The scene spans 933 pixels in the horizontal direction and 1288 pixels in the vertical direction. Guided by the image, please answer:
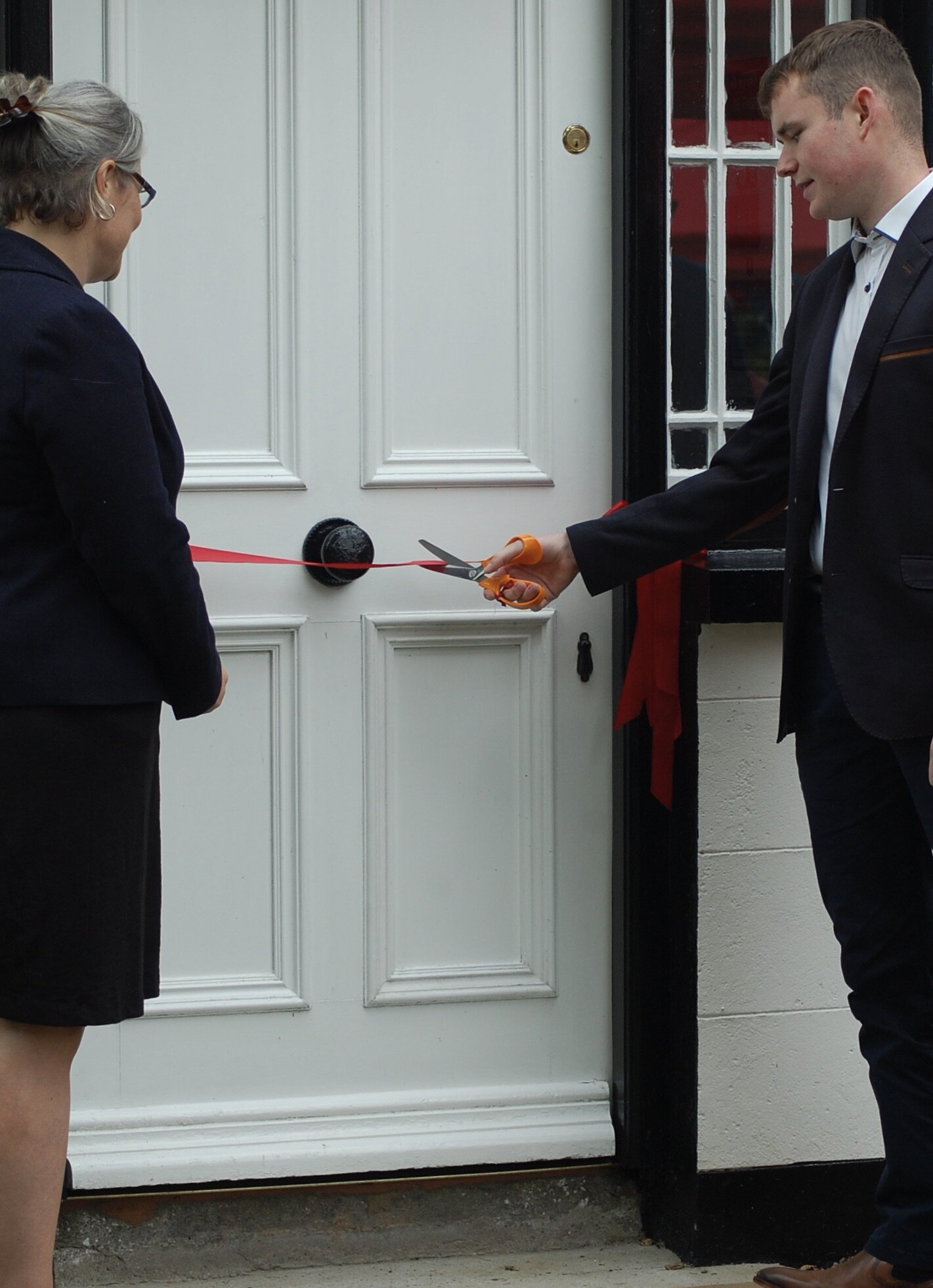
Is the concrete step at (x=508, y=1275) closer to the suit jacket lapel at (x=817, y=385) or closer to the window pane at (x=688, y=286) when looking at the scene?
the suit jacket lapel at (x=817, y=385)

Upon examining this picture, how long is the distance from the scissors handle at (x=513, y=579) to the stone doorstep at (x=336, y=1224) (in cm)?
105

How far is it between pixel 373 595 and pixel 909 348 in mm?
1021

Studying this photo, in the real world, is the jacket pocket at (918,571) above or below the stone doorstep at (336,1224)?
above

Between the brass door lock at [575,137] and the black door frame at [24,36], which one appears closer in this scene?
the black door frame at [24,36]

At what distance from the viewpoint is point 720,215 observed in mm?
2514

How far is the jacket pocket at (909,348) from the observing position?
6.22ft

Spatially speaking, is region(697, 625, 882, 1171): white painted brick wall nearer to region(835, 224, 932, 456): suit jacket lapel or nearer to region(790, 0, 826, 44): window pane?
region(835, 224, 932, 456): suit jacket lapel

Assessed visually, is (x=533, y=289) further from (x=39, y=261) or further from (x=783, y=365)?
(x=39, y=261)

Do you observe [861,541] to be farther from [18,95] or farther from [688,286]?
[18,95]

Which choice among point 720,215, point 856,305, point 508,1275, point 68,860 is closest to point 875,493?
point 856,305

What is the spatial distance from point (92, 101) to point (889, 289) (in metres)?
1.07

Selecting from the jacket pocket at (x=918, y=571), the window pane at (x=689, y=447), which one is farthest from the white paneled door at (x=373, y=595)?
the jacket pocket at (x=918, y=571)

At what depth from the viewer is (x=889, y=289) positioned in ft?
6.39

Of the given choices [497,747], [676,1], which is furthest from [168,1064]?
[676,1]
